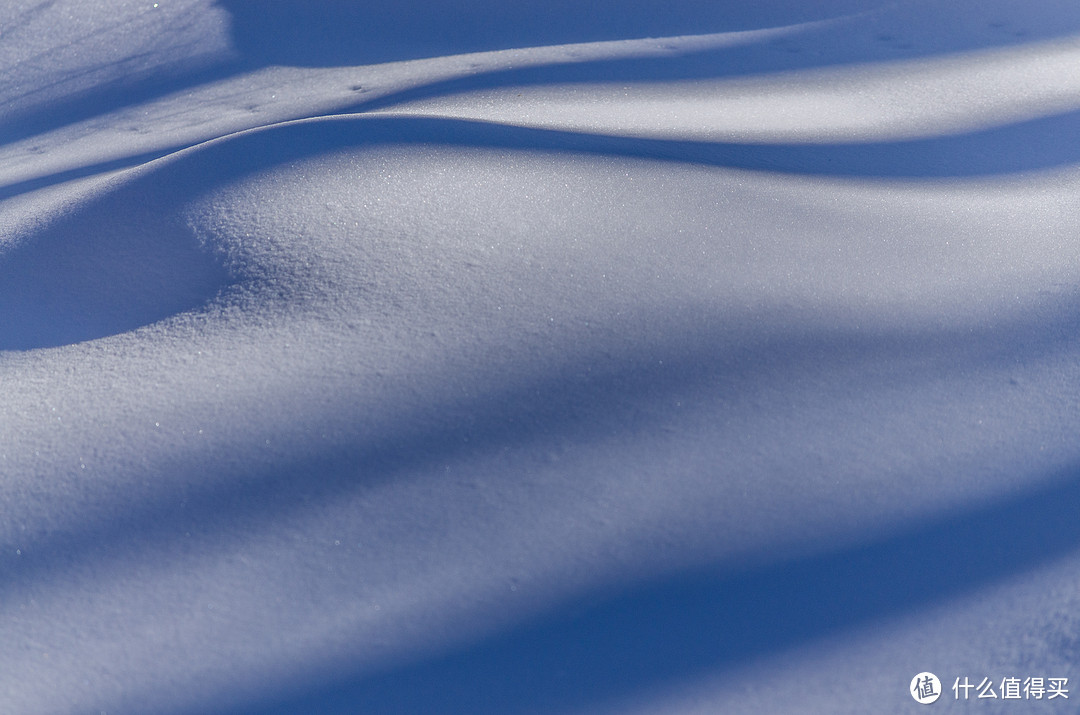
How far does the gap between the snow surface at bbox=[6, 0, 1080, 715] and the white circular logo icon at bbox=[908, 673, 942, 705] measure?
0.02 m

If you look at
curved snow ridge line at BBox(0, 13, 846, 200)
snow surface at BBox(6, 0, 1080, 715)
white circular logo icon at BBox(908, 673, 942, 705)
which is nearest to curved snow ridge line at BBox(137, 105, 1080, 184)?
snow surface at BBox(6, 0, 1080, 715)

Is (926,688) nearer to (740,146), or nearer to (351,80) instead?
(740,146)

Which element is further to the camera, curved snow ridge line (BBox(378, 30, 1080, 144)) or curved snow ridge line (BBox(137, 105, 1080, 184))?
curved snow ridge line (BBox(378, 30, 1080, 144))

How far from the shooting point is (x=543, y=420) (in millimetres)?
1693

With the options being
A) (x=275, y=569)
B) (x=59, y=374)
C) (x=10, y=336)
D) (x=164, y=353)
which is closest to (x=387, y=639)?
(x=275, y=569)

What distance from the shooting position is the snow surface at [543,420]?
1406mm

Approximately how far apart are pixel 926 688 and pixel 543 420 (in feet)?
2.73

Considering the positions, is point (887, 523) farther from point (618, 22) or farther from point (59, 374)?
point (618, 22)

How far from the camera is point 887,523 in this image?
1567mm

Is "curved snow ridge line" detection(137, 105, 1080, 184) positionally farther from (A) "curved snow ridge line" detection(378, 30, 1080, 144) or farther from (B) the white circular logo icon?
(B) the white circular logo icon

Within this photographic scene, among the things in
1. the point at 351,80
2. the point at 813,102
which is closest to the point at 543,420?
the point at 813,102

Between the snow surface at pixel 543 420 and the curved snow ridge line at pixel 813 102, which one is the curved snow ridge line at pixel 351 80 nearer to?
the curved snow ridge line at pixel 813 102

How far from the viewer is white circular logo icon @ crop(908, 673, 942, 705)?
1.32 metres

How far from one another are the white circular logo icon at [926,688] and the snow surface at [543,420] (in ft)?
0.06
